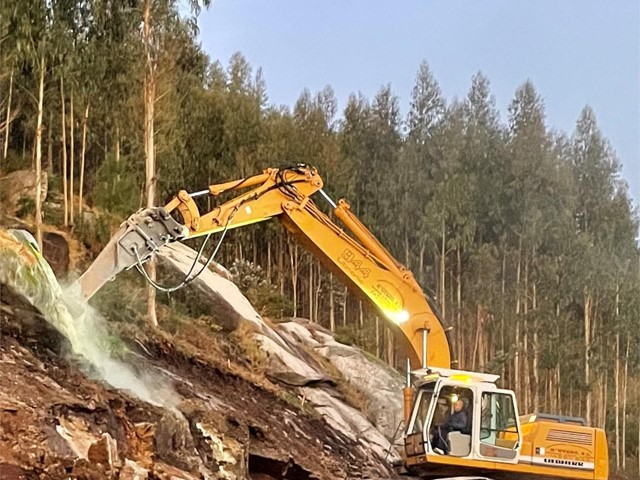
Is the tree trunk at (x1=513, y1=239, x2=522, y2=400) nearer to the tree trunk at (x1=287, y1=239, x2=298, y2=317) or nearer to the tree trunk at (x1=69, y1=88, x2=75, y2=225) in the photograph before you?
the tree trunk at (x1=287, y1=239, x2=298, y2=317)

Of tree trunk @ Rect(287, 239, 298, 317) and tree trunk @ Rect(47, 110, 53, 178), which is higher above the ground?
tree trunk @ Rect(47, 110, 53, 178)

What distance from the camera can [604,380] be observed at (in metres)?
19.5

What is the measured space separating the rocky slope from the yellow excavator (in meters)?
1.26

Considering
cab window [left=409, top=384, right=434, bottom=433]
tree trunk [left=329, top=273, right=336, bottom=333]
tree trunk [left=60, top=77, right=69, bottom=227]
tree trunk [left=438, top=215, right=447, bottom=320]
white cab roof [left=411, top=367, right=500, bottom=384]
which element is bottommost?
cab window [left=409, top=384, right=434, bottom=433]

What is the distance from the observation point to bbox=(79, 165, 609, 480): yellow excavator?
7891 millimetres

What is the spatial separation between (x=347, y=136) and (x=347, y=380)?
732 cm

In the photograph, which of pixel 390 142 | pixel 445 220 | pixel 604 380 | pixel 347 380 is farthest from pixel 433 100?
pixel 347 380

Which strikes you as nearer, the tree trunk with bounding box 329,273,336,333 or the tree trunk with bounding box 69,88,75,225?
the tree trunk with bounding box 69,88,75,225

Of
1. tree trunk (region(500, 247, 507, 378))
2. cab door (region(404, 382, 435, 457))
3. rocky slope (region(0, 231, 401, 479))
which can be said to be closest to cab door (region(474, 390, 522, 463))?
cab door (region(404, 382, 435, 457))

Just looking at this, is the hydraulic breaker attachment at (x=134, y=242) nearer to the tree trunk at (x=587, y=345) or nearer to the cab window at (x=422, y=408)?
the cab window at (x=422, y=408)

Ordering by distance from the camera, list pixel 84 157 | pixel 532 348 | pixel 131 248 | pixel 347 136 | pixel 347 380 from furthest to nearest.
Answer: pixel 347 136
pixel 532 348
pixel 84 157
pixel 347 380
pixel 131 248

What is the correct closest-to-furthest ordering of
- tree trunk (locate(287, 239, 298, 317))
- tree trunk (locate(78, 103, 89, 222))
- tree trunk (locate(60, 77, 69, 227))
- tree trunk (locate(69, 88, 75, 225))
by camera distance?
tree trunk (locate(60, 77, 69, 227)), tree trunk (locate(69, 88, 75, 225)), tree trunk (locate(78, 103, 89, 222)), tree trunk (locate(287, 239, 298, 317))

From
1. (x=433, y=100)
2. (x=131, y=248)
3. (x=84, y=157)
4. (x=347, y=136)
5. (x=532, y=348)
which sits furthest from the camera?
(x=433, y=100)

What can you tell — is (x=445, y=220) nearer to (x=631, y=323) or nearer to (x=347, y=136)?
(x=347, y=136)
